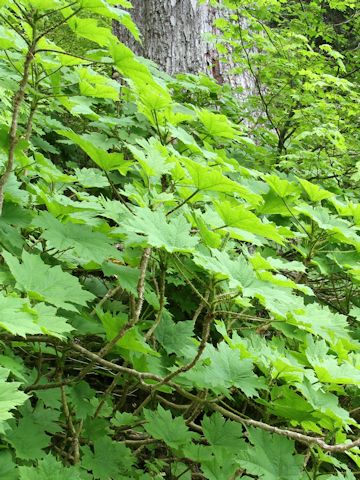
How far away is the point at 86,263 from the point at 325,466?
1.30m

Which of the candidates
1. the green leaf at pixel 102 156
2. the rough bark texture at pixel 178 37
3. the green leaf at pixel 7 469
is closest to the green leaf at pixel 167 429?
the green leaf at pixel 7 469

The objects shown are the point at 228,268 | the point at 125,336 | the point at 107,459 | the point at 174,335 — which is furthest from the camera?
the point at 174,335

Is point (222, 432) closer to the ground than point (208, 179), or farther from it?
closer to the ground

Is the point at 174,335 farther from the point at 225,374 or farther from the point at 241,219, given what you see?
the point at 241,219

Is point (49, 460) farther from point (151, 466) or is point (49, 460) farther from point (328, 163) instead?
point (328, 163)

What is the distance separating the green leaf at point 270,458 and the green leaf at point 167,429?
0.20 meters

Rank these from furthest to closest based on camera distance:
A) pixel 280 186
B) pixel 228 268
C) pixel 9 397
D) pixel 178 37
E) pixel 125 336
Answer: pixel 178 37, pixel 280 186, pixel 125 336, pixel 228 268, pixel 9 397

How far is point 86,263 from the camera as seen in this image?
153cm

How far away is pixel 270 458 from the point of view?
1313 mm

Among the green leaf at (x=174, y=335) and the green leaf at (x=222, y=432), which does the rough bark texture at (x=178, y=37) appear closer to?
the green leaf at (x=174, y=335)

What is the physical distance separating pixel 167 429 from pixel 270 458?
0.33 meters

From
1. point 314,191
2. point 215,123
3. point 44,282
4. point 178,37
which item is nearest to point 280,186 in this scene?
point 314,191

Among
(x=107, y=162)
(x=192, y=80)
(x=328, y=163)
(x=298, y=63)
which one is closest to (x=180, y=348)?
(x=107, y=162)

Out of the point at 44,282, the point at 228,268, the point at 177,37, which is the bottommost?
the point at 44,282
